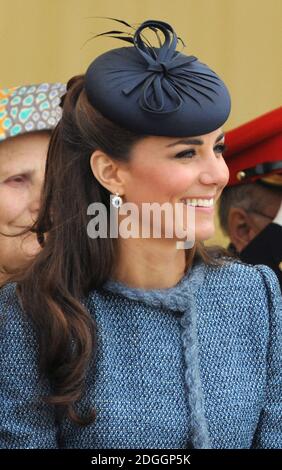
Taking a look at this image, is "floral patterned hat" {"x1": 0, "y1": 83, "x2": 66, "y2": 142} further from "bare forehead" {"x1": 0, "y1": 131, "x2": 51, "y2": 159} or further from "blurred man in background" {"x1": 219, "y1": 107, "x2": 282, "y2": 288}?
"blurred man in background" {"x1": 219, "y1": 107, "x2": 282, "y2": 288}

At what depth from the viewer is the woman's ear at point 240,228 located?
10.1ft

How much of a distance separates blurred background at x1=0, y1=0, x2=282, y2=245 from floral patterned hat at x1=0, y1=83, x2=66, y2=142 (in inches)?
22.5

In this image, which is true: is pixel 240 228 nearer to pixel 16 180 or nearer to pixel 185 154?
pixel 16 180

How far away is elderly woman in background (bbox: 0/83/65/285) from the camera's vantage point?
2838 millimetres

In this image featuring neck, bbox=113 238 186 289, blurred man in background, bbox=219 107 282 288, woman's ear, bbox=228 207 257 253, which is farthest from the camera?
woman's ear, bbox=228 207 257 253

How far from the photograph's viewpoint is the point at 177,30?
138 inches

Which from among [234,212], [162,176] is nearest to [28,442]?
[162,176]

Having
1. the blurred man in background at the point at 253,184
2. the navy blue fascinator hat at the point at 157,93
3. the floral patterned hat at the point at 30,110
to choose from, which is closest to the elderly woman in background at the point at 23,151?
the floral patterned hat at the point at 30,110

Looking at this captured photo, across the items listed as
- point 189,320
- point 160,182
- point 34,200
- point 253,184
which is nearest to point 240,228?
point 253,184

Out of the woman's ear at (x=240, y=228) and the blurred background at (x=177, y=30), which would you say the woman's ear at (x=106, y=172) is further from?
the blurred background at (x=177, y=30)

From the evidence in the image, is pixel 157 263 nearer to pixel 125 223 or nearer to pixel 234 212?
pixel 125 223

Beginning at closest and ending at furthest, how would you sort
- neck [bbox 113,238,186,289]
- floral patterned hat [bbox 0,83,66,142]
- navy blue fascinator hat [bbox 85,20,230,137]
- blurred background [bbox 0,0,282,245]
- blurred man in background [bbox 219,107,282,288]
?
1. navy blue fascinator hat [bbox 85,20,230,137]
2. neck [bbox 113,238,186,289]
3. floral patterned hat [bbox 0,83,66,142]
4. blurred man in background [bbox 219,107,282,288]
5. blurred background [bbox 0,0,282,245]

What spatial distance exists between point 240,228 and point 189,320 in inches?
40.2

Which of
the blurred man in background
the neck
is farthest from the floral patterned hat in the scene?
the neck
